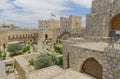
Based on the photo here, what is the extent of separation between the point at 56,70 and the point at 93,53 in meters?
4.37

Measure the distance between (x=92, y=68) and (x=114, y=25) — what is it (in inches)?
228

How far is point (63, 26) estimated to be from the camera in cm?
3656

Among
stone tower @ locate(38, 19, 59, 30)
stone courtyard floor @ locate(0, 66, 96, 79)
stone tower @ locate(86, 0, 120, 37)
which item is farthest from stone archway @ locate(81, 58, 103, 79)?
stone tower @ locate(38, 19, 59, 30)

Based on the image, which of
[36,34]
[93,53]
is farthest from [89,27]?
[36,34]

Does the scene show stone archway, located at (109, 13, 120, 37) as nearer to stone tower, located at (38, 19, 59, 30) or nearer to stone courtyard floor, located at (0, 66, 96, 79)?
stone courtyard floor, located at (0, 66, 96, 79)

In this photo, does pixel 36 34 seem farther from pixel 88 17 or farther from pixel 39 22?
pixel 88 17

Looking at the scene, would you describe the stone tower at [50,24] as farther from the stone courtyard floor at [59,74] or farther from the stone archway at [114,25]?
the stone courtyard floor at [59,74]

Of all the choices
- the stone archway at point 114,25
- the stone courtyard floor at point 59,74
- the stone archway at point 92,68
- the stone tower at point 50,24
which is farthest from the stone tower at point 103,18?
the stone tower at point 50,24

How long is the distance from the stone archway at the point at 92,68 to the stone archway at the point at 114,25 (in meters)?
5.11

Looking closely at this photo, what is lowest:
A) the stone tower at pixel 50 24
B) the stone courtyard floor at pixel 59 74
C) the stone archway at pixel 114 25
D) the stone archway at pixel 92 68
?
the stone courtyard floor at pixel 59 74

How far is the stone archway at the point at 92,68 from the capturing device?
9.61 meters

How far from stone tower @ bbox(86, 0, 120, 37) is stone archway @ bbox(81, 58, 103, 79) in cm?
509

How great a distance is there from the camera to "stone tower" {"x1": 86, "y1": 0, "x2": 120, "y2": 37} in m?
14.0

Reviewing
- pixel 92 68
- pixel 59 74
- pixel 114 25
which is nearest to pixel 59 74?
pixel 59 74
